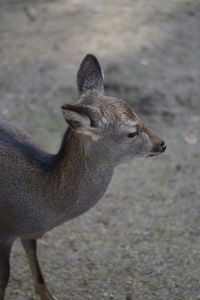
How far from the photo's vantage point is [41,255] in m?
3.98

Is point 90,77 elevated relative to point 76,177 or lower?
elevated

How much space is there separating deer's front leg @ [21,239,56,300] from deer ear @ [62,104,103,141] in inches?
33.9

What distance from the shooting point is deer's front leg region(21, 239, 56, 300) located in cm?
358

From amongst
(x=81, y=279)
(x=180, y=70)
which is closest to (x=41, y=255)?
(x=81, y=279)

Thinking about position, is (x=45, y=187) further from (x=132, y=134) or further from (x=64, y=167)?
(x=132, y=134)

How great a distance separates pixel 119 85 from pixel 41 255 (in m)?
1.99

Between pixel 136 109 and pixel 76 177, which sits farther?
pixel 136 109

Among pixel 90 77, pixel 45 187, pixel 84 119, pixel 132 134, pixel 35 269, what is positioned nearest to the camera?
pixel 84 119

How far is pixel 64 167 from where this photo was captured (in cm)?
326

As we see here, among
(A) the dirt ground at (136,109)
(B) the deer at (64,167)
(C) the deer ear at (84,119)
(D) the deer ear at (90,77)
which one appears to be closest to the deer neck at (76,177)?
(B) the deer at (64,167)

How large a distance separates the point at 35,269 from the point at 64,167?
2.33ft

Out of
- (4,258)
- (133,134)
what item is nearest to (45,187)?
(4,258)

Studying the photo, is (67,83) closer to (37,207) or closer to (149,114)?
(149,114)

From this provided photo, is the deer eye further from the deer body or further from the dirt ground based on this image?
the dirt ground
